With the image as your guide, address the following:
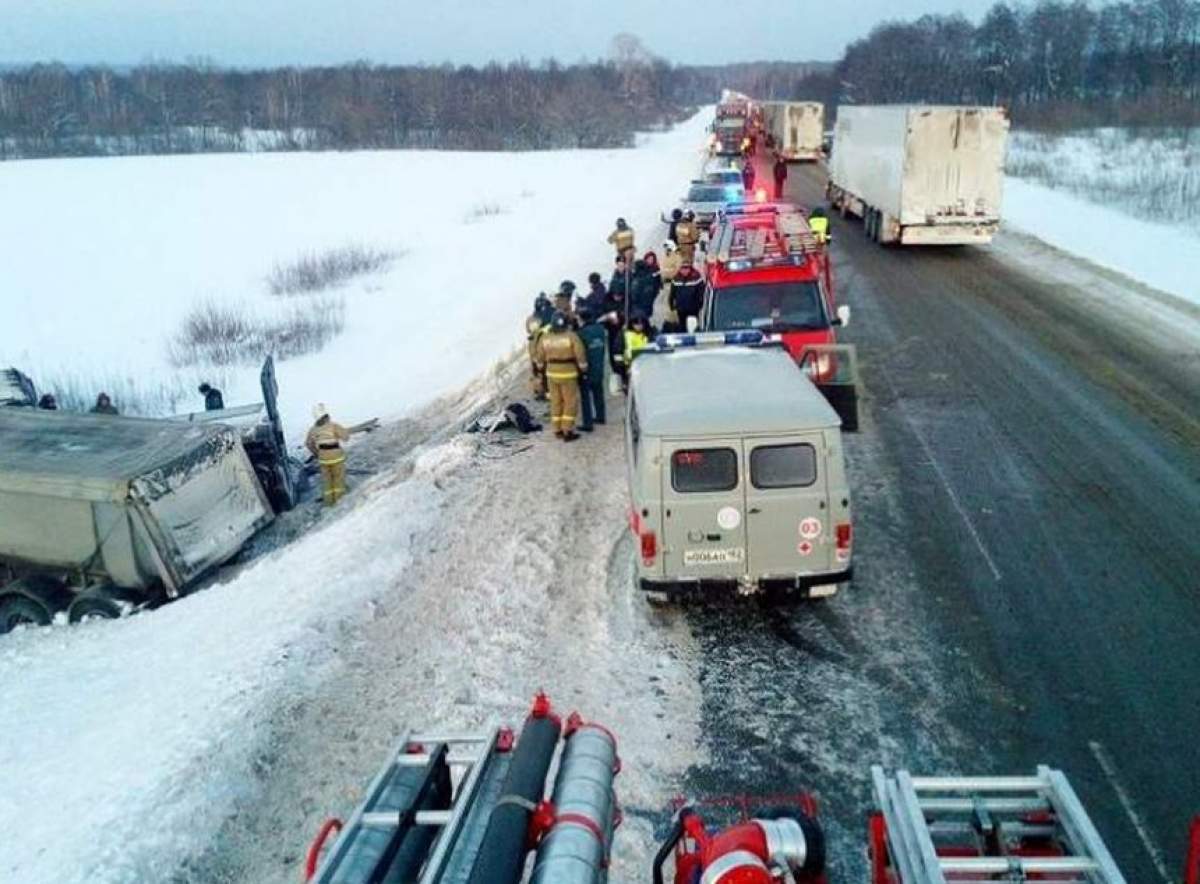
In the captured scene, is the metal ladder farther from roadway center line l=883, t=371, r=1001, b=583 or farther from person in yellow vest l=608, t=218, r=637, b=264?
person in yellow vest l=608, t=218, r=637, b=264

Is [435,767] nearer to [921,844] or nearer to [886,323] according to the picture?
[921,844]

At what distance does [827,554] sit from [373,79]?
450 feet

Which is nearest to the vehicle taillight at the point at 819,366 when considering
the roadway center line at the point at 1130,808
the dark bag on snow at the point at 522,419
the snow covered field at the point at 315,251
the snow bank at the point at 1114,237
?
the dark bag on snow at the point at 522,419

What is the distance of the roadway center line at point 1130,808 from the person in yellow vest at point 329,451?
9.74m

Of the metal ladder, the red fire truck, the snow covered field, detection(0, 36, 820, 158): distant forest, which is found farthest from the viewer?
detection(0, 36, 820, 158): distant forest

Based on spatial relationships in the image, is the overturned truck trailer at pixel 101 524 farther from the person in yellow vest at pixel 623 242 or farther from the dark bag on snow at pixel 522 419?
the person in yellow vest at pixel 623 242

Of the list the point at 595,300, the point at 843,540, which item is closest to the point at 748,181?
the point at 595,300

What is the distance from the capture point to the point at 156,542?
10852mm

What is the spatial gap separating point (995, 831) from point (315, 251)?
37619 mm

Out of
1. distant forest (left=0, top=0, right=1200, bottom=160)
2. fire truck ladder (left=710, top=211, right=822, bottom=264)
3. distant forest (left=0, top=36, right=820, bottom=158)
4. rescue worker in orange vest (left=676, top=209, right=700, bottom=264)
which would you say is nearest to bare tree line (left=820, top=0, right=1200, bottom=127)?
distant forest (left=0, top=0, right=1200, bottom=160)

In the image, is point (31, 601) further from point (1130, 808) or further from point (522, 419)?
point (1130, 808)

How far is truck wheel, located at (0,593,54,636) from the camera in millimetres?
10977

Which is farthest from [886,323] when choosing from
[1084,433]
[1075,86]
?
[1075,86]

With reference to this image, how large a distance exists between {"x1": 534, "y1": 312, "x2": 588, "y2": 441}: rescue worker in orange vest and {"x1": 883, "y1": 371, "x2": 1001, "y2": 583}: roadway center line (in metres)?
4.29
